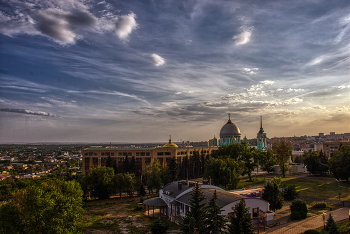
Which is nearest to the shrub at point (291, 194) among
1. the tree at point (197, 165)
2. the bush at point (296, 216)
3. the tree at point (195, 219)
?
the bush at point (296, 216)

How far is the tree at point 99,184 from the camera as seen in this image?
41750 mm

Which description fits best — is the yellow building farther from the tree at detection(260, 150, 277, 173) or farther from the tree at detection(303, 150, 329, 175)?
the tree at detection(303, 150, 329, 175)

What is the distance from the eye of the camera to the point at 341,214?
1236 inches

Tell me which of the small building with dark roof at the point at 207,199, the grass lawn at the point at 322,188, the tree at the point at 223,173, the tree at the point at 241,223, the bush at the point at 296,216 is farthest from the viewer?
the tree at the point at 223,173

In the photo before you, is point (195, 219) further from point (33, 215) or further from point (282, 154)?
point (282, 154)

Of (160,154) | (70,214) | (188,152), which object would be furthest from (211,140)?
(70,214)

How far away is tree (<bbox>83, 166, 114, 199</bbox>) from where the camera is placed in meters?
41.8

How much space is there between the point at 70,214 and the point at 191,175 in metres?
51.1

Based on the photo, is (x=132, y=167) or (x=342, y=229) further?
(x=132, y=167)

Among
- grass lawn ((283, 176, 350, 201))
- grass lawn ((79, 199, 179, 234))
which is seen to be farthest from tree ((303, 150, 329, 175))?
grass lawn ((79, 199, 179, 234))

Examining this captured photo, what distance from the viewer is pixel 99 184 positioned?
41781mm

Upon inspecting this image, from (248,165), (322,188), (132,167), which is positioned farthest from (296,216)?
(132,167)

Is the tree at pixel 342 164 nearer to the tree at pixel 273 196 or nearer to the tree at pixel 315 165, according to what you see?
the tree at pixel 315 165

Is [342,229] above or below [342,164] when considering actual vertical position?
below
